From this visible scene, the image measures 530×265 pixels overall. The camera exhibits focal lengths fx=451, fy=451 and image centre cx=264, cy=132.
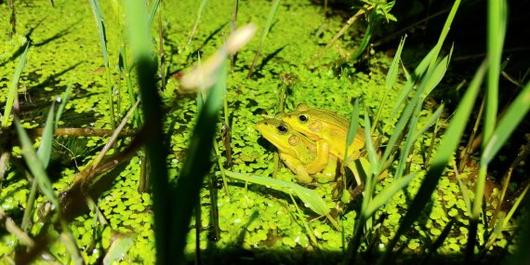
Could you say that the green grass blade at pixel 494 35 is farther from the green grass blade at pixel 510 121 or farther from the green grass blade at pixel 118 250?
the green grass blade at pixel 118 250

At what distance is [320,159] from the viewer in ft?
4.31

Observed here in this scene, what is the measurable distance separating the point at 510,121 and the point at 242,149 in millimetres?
955

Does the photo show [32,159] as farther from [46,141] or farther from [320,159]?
[320,159]

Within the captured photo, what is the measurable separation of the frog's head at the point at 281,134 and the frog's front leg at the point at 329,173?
0.13 meters

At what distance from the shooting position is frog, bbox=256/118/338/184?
1.29 meters

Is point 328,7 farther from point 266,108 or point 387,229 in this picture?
point 387,229

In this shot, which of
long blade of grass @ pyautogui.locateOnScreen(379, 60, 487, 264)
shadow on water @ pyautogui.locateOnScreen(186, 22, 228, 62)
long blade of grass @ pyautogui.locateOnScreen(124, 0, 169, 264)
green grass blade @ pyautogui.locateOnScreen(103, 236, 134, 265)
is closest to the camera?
long blade of grass @ pyautogui.locateOnScreen(124, 0, 169, 264)

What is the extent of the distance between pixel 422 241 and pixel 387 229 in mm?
96

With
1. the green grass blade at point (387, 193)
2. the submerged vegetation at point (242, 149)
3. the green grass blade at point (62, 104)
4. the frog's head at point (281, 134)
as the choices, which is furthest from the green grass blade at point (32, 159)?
the frog's head at point (281, 134)

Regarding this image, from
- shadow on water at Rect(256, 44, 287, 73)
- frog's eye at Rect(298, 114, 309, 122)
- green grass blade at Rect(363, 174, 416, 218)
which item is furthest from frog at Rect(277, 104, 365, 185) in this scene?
shadow on water at Rect(256, 44, 287, 73)

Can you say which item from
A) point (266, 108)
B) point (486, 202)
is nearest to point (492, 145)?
point (486, 202)

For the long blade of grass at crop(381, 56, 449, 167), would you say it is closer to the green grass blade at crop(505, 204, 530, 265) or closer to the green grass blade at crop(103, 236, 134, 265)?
the green grass blade at crop(505, 204, 530, 265)

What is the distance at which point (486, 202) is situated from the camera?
4.38 ft

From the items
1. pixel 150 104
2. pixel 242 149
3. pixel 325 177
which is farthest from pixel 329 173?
pixel 150 104
